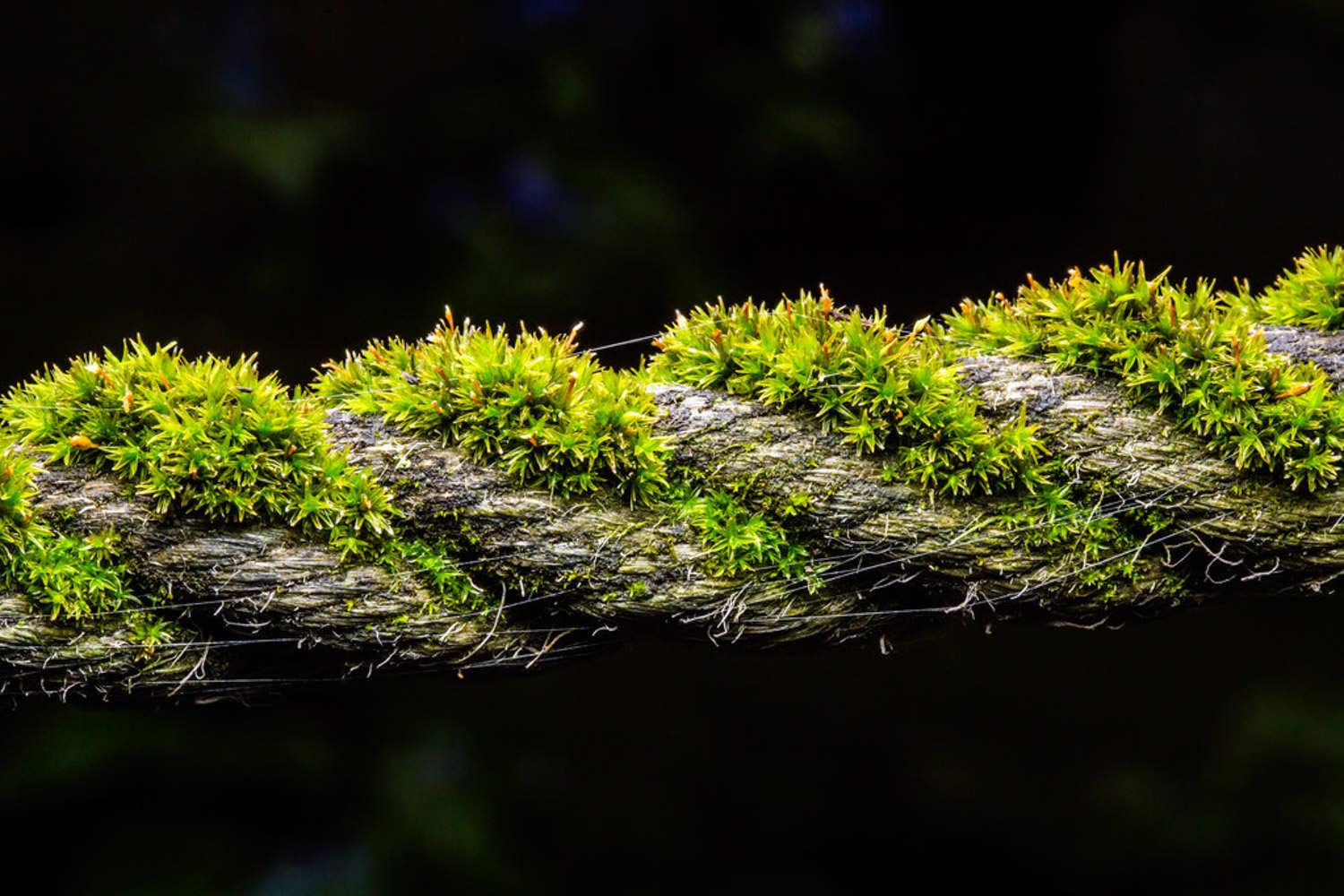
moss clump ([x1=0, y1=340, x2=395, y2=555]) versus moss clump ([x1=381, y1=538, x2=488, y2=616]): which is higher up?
moss clump ([x1=0, y1=340, x2=395, y2=555])

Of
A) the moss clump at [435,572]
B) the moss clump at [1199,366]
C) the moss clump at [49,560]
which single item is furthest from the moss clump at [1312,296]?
the moss clump at [49,560]

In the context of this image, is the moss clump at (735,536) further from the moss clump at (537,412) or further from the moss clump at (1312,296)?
the moss clump at (1312,296)

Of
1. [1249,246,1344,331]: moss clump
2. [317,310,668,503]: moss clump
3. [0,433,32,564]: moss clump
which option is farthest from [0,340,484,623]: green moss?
[1249,246,1344,331]: moss clump

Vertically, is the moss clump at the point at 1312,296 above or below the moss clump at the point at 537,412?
above

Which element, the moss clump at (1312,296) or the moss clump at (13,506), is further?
the moss clump at (1312,296)

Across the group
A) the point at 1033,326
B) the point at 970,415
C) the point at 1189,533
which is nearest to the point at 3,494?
the point at 970,415

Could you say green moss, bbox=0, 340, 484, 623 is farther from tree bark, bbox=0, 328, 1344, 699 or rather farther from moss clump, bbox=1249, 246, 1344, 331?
moss clump, bbox=1249, 246, 1344, 331

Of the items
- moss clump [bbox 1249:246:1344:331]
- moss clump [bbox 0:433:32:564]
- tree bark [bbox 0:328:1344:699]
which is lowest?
tree bark [bbox 0:328:1344:699]
